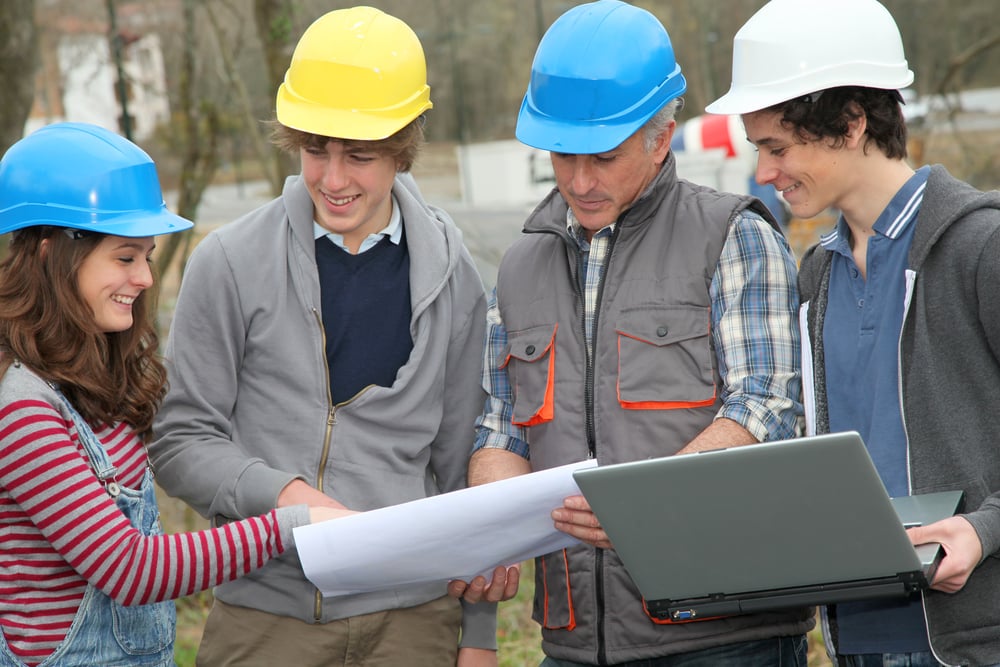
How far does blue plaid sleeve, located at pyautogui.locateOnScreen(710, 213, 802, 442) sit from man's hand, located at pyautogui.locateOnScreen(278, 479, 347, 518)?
2.64ft

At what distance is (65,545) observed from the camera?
201cm

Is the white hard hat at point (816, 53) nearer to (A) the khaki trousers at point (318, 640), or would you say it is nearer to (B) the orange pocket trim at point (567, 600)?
(B) the orange pocket trim at point (567, 600)

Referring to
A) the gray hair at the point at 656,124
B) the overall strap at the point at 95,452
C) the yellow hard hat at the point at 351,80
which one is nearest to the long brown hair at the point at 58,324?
the overall strap at the point at 95,452

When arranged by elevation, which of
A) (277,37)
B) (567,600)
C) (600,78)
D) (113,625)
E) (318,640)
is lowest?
(318,640)

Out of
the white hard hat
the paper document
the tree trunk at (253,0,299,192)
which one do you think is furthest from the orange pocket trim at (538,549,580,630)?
the tree trunk at (253,0,299,192)

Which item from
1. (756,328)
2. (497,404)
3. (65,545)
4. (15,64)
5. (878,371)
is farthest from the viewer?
(15,64)

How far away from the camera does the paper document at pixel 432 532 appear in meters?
2.01

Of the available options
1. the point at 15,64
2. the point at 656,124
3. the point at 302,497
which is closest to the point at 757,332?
the point at 656,124

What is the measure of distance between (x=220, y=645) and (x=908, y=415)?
1505 mm

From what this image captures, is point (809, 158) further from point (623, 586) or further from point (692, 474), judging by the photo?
point (623, 586)

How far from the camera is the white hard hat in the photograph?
7.04 feet

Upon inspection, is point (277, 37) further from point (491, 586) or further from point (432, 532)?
point (432, 532)

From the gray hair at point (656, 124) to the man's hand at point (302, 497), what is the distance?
38.2 inches

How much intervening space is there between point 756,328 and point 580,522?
0.53 m
